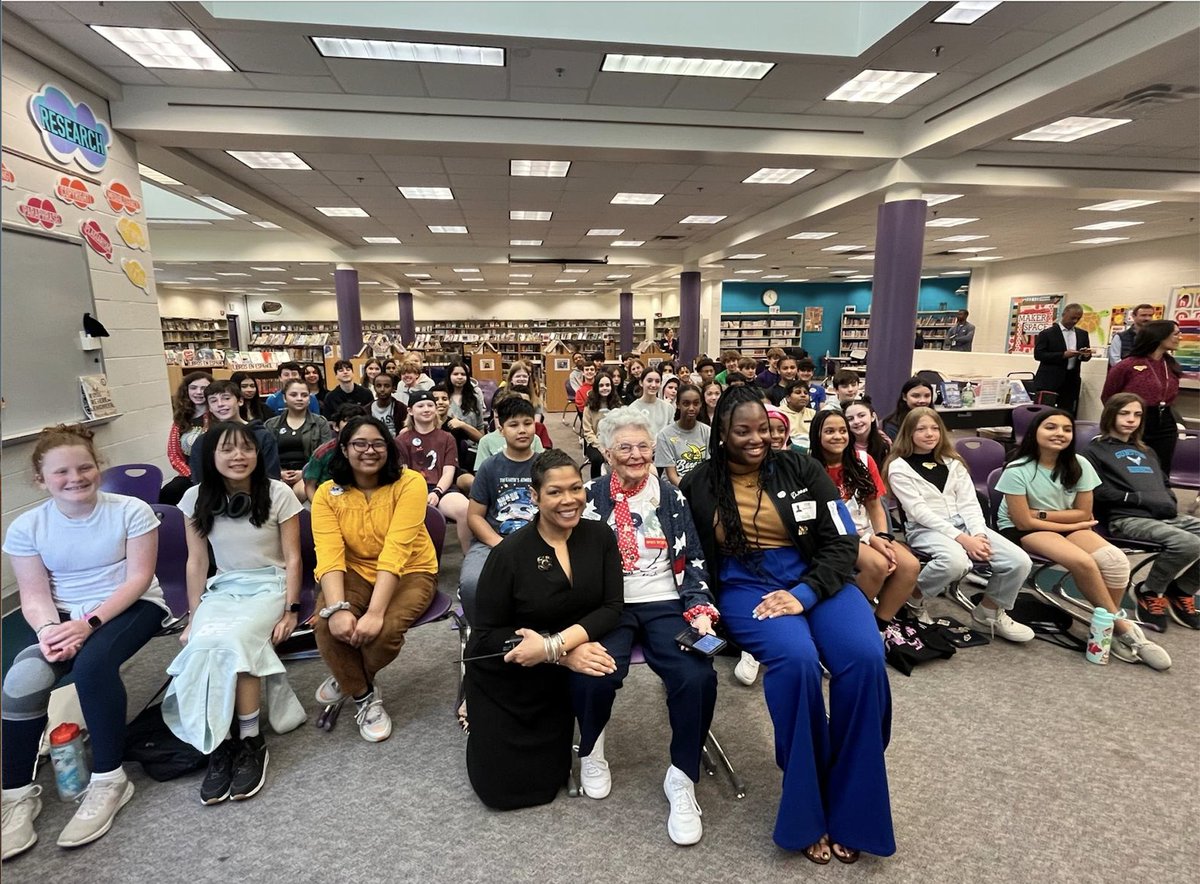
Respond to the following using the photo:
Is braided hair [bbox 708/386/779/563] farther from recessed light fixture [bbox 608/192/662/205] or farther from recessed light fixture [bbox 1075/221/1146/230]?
recessed light fixture [bbox 1075/221/1146/230]

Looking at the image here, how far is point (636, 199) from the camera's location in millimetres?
8477

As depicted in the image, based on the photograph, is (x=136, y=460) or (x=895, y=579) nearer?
(x=895, y=579)

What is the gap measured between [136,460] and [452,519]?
3.02m

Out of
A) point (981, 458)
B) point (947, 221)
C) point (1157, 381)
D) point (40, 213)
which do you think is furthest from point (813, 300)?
point (40, 213)

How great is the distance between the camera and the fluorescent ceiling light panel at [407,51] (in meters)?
4.39

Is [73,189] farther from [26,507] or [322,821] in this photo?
[322,821]

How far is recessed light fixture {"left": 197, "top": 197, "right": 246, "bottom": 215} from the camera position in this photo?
851 centimetres

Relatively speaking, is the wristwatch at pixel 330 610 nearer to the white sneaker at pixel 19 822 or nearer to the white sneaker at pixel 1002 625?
the white sneaker at pixel 19 822

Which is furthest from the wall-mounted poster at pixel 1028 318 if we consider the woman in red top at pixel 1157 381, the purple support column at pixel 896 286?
the woman in red top at pixel 1157 381

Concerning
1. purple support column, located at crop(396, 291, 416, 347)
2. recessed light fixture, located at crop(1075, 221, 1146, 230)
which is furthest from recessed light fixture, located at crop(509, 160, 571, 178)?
purple support column, located at crop(396, 291, 416, 347)

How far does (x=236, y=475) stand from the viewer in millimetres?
2621

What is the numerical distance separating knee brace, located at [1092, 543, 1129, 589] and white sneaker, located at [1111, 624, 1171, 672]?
0.23 metres

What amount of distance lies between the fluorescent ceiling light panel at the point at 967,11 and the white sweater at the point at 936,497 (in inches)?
115

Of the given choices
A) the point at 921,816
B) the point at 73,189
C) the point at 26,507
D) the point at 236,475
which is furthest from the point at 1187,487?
the point at 73,189
